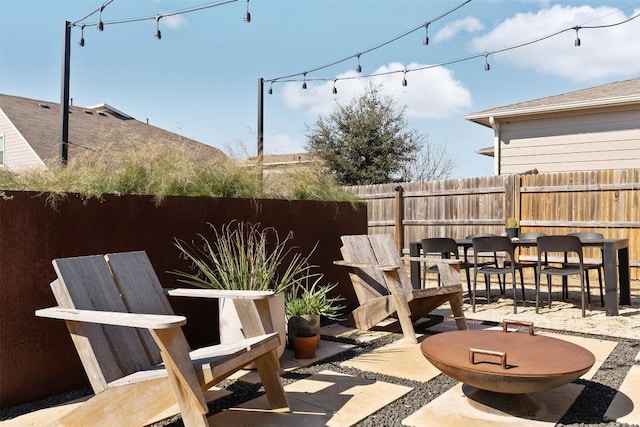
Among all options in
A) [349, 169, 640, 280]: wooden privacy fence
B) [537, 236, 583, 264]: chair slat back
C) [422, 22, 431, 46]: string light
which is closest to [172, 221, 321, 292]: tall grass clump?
[537, 236, 583, 264]: chair slat back

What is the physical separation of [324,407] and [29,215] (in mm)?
1942

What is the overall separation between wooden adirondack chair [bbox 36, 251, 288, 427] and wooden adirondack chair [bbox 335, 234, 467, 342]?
1.57 meters

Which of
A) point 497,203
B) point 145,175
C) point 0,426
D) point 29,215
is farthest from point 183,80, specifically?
point 0,426

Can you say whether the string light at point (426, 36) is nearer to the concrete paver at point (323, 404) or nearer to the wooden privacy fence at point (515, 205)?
the wooden privacy fence at point (515, 205)

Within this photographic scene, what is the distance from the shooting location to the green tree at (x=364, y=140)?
1480 cm

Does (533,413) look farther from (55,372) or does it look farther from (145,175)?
(145,175)

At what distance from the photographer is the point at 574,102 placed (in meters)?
8.98

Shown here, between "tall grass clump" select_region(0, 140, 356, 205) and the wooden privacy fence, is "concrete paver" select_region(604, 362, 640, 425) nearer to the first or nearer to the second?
"tall grass clump" select_region(0, 140, 356, 205)

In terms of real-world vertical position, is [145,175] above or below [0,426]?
above

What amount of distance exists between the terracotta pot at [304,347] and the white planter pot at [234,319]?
0.12 metres

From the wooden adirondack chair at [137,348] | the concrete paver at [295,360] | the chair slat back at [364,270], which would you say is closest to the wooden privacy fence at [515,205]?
the chair slat back at [364,270]

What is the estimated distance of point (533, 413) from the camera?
2613 mm

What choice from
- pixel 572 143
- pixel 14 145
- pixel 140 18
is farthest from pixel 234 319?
pixel 14 145

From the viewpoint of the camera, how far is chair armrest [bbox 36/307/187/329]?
1944mm
